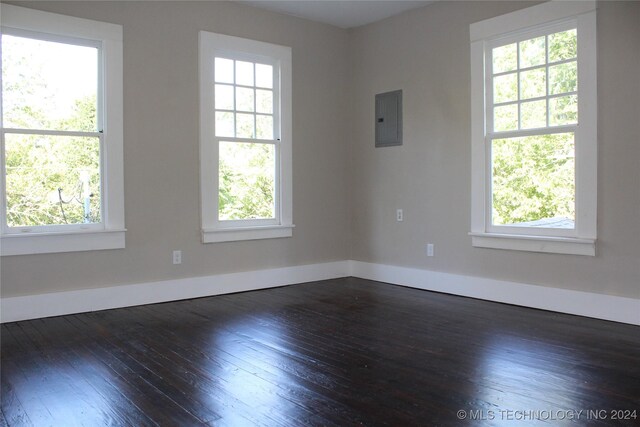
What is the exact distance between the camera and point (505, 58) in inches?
180

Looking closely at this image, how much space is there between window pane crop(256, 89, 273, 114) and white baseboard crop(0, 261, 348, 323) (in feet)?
5.29

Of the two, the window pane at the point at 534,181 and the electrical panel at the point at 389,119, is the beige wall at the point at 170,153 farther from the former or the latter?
the window pane at the point at 534,181

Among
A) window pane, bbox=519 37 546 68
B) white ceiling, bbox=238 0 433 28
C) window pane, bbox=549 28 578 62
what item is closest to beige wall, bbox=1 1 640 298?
white ceiling, bbox=238 0 433 28

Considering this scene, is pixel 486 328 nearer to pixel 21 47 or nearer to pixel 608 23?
pixel 608 23

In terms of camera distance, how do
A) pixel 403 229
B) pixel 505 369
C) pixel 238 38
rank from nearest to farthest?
pixel 505 369 < pixel 238 38 < pixel 403 229

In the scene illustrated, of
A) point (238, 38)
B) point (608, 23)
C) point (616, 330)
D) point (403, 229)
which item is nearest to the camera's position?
point (616, 330)

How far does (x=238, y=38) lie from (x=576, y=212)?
335cm

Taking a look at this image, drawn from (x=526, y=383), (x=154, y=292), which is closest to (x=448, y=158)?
(x=526, y=383)

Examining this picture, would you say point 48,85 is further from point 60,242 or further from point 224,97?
point 224,97

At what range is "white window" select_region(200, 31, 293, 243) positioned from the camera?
493 centimetres

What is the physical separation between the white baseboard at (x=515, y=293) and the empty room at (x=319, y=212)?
0.02m

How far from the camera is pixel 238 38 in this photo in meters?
5.08

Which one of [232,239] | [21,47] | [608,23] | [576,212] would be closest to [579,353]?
[576,212]

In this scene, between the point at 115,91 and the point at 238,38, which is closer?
the point at 115,91
